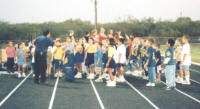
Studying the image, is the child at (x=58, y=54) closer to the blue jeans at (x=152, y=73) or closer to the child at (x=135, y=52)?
the child at (x=135, y=52)

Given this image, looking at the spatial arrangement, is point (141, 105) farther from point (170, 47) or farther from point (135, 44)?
point (135, 44)

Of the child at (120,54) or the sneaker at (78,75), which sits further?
the sneaker at (78,75)

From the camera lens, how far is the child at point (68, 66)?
12.8 m

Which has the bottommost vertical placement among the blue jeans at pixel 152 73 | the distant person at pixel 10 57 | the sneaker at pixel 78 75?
the sneaker at pixel 78 75

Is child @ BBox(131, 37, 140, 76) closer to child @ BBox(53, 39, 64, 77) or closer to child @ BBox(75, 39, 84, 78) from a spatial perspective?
child @ BBox(75, 39, 84, 78)

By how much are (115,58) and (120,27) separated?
195 ft

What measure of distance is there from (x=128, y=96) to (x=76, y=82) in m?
3.61

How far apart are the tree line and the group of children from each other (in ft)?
143

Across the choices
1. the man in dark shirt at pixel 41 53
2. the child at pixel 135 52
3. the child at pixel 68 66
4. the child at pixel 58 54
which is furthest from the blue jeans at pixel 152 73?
the child at pixel 58 54

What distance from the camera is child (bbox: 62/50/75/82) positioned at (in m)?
12.8

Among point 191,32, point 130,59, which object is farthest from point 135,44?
point 191,32

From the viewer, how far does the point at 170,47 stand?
34.8 feet

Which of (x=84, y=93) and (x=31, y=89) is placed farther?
(x=31, y=89)

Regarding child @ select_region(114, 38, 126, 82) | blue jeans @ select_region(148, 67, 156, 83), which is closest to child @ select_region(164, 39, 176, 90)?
blue jeans @ select_region(148, 67, 156, 83)
